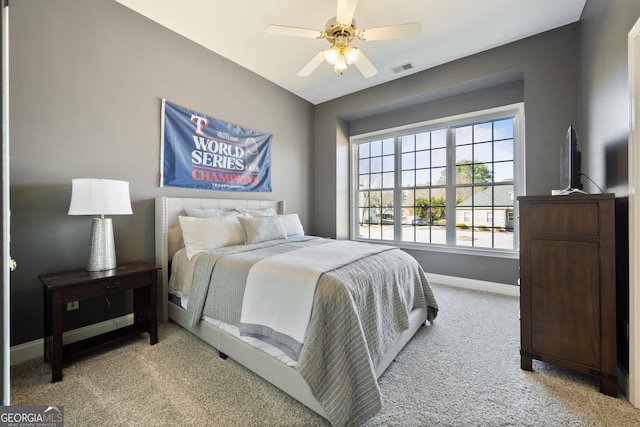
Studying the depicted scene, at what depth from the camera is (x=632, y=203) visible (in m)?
1.44

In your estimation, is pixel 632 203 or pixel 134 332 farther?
pixel 134 332

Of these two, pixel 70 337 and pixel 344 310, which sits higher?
pixel 344 310

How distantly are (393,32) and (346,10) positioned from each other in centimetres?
44

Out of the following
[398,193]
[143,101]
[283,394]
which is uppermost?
[143,101]

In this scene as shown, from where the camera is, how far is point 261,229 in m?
2.69

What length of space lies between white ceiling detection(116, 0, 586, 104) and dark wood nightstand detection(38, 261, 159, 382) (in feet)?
8.16

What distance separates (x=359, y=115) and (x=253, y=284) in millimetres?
3791

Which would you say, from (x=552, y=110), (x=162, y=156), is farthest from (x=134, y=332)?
(x=552, y=110)

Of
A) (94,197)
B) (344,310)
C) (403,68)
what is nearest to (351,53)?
(403,68)

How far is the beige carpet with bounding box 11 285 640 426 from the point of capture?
1.34 metres

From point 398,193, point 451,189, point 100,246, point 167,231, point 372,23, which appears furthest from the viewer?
point 398,193

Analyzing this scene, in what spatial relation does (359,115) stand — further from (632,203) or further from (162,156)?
(632,203)

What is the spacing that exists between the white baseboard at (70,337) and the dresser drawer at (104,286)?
65 centimetres

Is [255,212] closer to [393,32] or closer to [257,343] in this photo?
[257,343]
